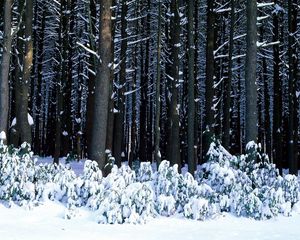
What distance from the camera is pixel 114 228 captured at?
7.20 metres

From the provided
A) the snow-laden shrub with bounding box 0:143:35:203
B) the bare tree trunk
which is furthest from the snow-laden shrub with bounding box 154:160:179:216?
the bare tree trunk

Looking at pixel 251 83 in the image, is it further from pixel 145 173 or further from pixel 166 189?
pixel 166 189

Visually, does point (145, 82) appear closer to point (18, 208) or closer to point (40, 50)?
point (40, 50)

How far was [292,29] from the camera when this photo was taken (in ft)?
66.4

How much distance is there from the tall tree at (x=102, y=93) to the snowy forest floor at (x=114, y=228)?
97.7 inches

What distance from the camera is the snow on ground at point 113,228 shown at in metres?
6.53

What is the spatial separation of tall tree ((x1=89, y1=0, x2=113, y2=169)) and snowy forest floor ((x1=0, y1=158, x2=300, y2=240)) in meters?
2.48

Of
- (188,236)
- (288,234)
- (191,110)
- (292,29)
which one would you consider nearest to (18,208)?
(188,236)

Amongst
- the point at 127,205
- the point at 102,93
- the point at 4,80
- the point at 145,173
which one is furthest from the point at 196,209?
the point at 4,80

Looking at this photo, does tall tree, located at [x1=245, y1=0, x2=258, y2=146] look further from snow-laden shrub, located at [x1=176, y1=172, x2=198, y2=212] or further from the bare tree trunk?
the bare tree trunk

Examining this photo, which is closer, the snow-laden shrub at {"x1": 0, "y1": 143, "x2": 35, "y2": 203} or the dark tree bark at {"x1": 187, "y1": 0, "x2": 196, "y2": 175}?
the snow-laden shrub at {"x1": 0, "y1": 143, "x2": 35, "y2": 203}

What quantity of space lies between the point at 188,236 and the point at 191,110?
8.73 metres

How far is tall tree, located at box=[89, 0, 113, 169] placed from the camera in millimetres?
10305

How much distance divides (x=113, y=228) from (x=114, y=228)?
0.06 ft
